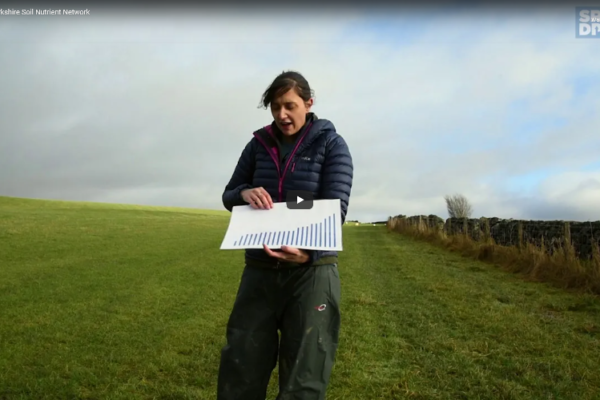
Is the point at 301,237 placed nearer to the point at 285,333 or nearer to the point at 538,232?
the point at 285,333

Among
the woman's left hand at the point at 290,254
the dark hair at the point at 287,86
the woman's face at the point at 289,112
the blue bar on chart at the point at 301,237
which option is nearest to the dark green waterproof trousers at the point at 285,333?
the woman's left hand at the point at 290,254

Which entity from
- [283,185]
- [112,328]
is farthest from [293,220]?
[112,328]

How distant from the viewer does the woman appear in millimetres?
2480

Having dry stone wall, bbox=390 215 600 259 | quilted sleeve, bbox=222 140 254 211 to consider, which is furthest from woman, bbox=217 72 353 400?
dry stone wall, bbox=390 215 600 259

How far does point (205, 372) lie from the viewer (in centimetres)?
464

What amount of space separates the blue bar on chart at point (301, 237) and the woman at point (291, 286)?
6.1 inches

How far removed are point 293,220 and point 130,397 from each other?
104 inches

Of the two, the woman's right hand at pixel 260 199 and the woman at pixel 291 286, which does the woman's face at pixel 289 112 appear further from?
the woman's right hand at pixel 260 199

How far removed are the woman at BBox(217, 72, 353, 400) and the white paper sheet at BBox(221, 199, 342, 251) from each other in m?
0.08

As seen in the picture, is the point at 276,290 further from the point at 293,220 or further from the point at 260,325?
the point at 293,220

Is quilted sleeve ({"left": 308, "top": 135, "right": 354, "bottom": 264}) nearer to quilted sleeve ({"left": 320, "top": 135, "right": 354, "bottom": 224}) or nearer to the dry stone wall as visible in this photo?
quilted sleeve ({"left": 320, "top": 135, "right": 354, "bottom": 224})

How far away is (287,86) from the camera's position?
2.52 meters

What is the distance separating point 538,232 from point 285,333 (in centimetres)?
1293
